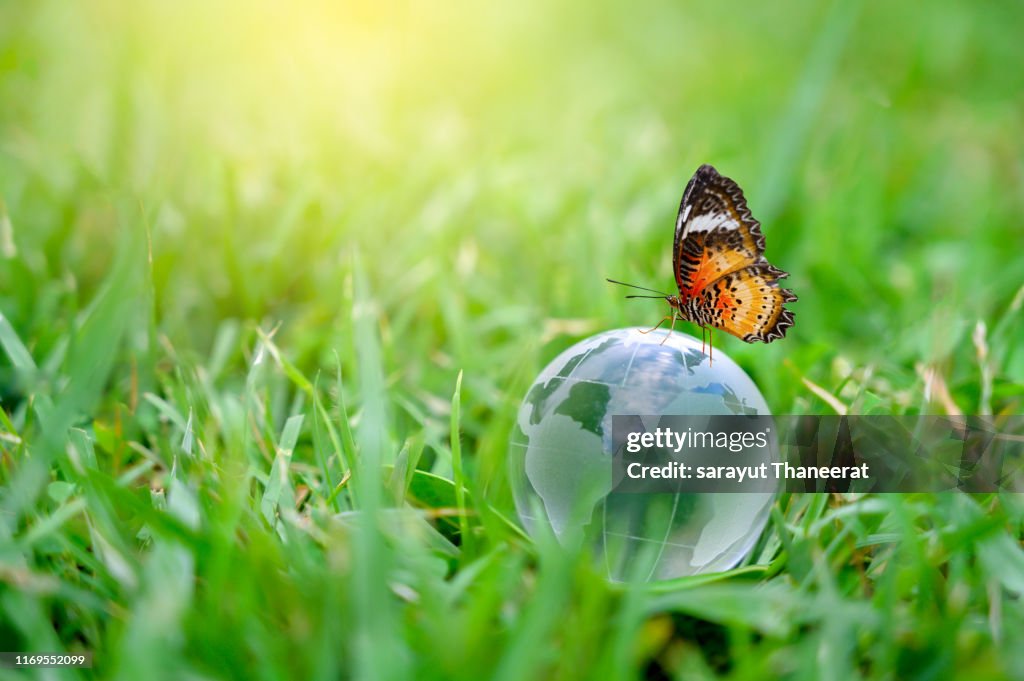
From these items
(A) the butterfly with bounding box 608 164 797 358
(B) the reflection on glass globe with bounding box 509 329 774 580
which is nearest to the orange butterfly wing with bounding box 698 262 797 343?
(A) the butterfly with bounding box 608 164 797 358

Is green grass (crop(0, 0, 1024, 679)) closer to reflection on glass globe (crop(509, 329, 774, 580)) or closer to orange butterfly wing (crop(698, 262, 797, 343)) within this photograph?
reflection on glass globe (crop(509, 329, 774, 580))

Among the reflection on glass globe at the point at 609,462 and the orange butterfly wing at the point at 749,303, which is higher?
the orange butterfly wing at the point at 749,303

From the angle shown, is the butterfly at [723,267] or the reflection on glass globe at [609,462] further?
the butterfly at [723,267]

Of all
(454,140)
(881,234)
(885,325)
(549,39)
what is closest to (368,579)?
(885,325)

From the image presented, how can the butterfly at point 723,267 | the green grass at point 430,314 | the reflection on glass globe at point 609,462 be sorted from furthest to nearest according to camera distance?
the butterfly at point 723,267 < the reflection on glass globe at point 609,462 < the green grass at point 430,314

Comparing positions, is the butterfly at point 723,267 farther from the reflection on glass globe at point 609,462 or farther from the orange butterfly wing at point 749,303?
the reflection on glass globe at point 609,462

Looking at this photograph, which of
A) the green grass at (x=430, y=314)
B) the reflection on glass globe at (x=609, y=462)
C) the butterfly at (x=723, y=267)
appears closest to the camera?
the green grass at (x=430, y=314)

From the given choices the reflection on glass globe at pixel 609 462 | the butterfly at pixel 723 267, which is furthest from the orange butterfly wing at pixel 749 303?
the reflection on glass globe at pixel 609 462
